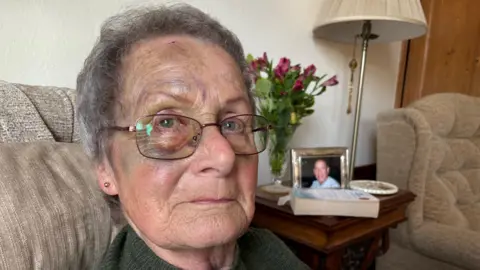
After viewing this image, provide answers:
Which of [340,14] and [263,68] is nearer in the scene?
[263,68]

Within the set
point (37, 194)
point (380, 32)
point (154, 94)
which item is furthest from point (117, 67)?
point (380, 32)

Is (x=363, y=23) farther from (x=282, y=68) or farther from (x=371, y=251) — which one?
(x=371, y=251)

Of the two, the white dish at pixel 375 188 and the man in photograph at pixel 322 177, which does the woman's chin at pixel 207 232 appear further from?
the white dish at pixel 375 188

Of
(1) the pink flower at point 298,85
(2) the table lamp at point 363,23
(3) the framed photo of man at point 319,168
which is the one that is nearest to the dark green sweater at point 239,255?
(3) the framed photo of man at point 319,168

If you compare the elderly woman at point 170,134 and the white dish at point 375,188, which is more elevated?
the elderly woman at point 170,134

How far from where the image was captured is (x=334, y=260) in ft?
3.83

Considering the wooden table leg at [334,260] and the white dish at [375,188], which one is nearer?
the wooden table leg at [334,260]

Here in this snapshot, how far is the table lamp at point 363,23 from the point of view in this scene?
1478 millimetres

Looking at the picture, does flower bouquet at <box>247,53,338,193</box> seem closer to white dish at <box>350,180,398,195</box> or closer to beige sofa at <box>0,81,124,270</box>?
white dish at <box>350,180,398,195</box>

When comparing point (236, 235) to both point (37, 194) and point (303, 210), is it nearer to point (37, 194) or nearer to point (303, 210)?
point (37, 194)

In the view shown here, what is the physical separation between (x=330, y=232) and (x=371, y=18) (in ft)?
2.71

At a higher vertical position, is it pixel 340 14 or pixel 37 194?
pixel 340 14

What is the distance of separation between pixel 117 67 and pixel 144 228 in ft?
0.92

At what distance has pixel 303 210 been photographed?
1.15 metres
